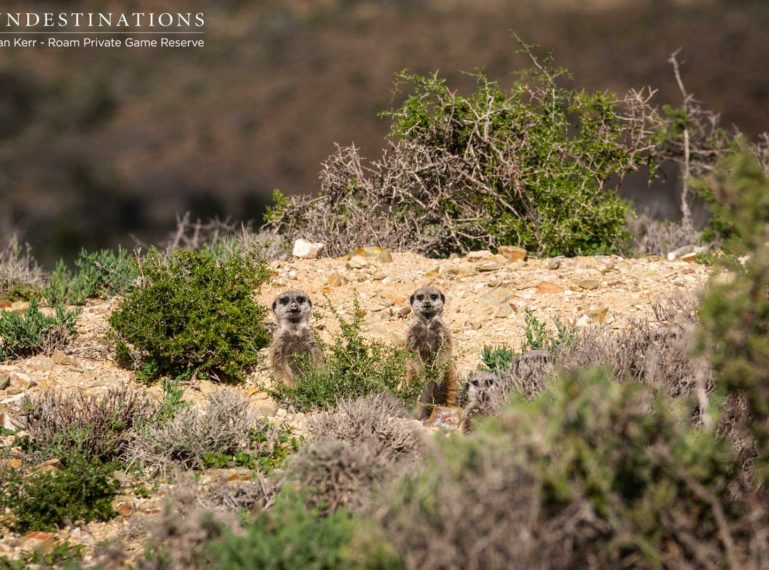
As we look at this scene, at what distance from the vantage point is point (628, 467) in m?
3.41

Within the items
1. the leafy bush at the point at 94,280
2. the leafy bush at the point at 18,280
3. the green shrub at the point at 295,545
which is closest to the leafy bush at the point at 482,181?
the leafy bush at the point at 94,280

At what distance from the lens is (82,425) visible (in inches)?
226

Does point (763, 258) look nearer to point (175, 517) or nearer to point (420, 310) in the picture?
point (175, 517)

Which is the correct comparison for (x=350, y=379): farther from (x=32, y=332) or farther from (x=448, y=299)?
(x=32, y=332)

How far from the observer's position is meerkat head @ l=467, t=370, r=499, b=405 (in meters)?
6.03

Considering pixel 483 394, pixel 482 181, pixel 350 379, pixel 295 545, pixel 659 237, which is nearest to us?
pixel 295 545

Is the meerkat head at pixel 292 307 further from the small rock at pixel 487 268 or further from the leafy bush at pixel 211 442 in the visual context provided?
the small rock at pixel 487 268

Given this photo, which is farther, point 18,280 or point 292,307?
point 18,280

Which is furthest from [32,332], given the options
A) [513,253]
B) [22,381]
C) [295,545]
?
[295,545]

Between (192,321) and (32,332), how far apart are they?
1.15m

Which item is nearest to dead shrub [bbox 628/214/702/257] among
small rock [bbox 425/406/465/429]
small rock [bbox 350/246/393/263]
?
small rock [bbox 350/246/393/263]

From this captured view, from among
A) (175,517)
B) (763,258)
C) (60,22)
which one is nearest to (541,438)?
(763,258)

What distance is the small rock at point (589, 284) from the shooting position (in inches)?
319

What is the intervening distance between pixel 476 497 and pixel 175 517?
1335mm
